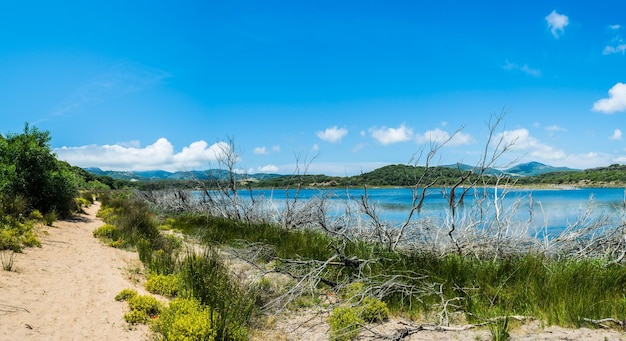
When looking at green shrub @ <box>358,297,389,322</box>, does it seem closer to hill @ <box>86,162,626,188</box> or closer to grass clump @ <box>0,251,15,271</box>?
hill @ <box>86,162,626,188</box>

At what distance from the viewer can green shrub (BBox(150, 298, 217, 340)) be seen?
174 inches

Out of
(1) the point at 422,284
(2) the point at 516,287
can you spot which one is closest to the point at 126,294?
(1) the point at 422,284

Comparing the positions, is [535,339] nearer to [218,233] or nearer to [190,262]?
[190,262]

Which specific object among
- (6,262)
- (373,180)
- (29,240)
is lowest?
(6,262)

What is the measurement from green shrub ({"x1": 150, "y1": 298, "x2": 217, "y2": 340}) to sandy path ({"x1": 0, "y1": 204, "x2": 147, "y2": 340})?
46 centimetres

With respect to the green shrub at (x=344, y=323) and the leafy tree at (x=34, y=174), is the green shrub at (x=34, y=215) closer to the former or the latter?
the leafy tree at (x=34, y=174)

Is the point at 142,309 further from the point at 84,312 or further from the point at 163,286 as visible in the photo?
the point at 163,286

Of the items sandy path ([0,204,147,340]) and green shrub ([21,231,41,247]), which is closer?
sandy path ([0,204,147,340])

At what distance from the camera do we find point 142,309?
5.73 meters

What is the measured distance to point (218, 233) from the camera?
13086 millimetres

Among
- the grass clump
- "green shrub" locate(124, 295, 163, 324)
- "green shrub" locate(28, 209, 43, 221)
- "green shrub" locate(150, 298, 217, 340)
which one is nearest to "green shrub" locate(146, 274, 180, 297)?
"green shrub" locate(124, 295, 163, 324)

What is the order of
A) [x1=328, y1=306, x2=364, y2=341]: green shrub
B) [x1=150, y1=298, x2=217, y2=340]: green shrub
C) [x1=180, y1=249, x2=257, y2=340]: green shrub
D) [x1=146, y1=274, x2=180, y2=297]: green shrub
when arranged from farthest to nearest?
[x1=146, y1=274, x2=180, y2=297]: green shrub
[x1=328, y1=306, x2=364, y2=341]: green shrub
[x1=180, y1=249, x2=257, y2=340]: green shrub
[x1=150, y1=298, x2=217, y2=340]: green shrub

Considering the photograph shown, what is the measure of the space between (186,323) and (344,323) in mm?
2113

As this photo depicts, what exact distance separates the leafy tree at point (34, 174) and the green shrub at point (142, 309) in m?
9.12
